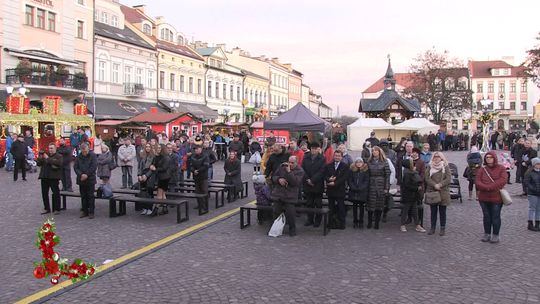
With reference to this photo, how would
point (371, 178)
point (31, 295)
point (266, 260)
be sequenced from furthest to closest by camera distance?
1. point (371, 178)
2. point (266, 260)
3. point (31, 295)

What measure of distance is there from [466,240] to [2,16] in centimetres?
3023

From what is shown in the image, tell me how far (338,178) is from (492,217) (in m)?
2.79

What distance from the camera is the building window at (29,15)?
31.3 m

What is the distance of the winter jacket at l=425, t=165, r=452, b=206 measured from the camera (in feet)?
29.3

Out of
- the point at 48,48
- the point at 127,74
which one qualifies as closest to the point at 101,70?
the point at 127,74

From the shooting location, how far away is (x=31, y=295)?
5750mm

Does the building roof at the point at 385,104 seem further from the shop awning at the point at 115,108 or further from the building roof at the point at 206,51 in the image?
the building roof at the point at 206,51

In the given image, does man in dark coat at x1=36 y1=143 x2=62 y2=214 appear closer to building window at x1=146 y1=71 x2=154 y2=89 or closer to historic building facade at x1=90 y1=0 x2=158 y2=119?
historic building facade at x1=90 y1=0 x2=158 y2=119

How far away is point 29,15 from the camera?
3161cm

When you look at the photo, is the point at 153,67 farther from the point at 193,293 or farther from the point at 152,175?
the point at 193,293

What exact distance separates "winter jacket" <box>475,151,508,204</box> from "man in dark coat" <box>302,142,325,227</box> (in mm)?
2866

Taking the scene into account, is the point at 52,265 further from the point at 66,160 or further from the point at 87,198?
the point at 66,160

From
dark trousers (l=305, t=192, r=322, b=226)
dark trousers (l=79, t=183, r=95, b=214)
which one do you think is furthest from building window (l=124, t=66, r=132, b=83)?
dark trousers (l=305, t=192, r=322, b=226)

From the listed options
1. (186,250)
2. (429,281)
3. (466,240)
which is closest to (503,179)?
(466,240)
